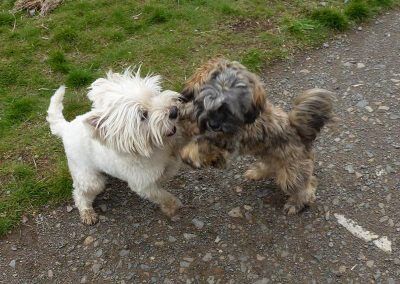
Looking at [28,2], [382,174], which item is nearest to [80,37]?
[28,2]

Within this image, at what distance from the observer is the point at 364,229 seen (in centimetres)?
512

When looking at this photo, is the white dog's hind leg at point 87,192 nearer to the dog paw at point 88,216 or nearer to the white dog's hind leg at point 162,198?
the dog paw at point 88,216

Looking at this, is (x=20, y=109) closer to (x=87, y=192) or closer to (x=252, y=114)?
(x=87, y=192)

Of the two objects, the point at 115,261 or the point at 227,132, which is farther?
the point at 115,261

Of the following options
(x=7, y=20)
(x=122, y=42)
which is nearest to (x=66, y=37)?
(x=122, y=42)

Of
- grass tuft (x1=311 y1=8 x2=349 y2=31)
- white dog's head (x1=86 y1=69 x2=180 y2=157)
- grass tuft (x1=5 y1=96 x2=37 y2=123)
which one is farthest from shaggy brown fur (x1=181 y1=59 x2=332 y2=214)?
grass tuft (x1=311 y1=8 x2=349 y2=31)

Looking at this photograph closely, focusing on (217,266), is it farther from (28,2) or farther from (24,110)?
(28,2)

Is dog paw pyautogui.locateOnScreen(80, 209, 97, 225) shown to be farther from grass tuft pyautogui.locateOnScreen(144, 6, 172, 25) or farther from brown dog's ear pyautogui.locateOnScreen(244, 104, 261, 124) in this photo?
grass tuft pyautogui.locateOnScreen(144, 6, 172, 25)

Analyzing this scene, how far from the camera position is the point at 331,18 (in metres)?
7.68

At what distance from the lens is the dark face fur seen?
158 inches

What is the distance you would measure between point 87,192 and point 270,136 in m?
2.21

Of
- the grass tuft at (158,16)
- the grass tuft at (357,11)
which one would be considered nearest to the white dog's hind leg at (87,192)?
the grass tuft at (158,16)

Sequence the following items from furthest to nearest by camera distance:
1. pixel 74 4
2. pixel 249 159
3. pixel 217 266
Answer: pixel 74 4
pixel 249 159
pixel 217 266

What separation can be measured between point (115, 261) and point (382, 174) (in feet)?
10.8
